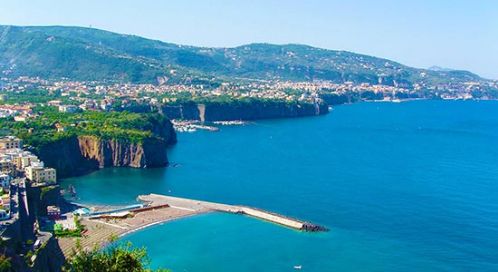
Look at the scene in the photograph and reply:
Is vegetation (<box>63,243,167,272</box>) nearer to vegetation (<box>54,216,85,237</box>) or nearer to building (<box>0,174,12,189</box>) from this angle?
building (<box>0,174,12,189</box>)

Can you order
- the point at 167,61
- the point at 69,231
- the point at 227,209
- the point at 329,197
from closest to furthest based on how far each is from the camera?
the point at 69,231 < the point at 227,209 < the point at 329,197 < the point at 167,61

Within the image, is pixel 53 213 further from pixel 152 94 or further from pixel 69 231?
pixel 152 94

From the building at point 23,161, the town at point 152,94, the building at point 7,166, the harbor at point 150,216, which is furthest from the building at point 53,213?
the town at point 152,94

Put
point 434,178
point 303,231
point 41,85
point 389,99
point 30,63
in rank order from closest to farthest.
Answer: point 303,231 → point 434,178 → point 41,85 → point 30,63 → point 389,99

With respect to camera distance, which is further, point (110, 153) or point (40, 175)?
point (110, 153)

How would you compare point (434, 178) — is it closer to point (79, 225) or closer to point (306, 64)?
point (79, 225)

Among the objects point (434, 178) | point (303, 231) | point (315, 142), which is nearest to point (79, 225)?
point (303, 231)

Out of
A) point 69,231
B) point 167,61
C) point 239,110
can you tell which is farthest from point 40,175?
point 167,61
